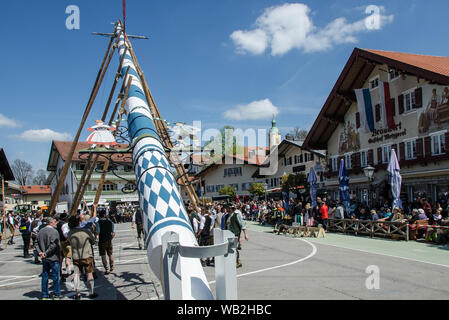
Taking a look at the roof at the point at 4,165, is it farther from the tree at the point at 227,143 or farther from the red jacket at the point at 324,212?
the tree at the point at 227,143

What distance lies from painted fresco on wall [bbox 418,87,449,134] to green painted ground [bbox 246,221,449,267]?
8.52 metres

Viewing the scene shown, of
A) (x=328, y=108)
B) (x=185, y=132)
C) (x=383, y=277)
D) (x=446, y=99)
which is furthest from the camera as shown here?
(x=328, y=108)

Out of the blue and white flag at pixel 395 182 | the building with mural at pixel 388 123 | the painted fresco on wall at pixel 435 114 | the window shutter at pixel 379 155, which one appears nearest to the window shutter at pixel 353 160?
the building with mural at pixel 388 123

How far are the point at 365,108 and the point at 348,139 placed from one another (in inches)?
176

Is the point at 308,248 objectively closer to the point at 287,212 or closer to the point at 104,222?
the point at 104,222

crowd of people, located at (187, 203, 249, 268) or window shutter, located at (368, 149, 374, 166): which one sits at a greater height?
window shutter, located at (368, 149, 374, 166)

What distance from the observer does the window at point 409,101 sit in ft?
78.7

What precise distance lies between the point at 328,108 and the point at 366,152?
515cm

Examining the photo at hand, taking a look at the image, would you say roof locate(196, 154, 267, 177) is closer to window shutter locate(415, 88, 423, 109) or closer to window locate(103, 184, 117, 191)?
window locate(103, 184, 117, 191)

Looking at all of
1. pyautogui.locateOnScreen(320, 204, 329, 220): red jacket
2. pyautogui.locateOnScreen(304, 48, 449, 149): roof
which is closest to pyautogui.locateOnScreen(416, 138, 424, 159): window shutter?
pyautogui.locateOnScreen(304, 48, 449, 149): roof

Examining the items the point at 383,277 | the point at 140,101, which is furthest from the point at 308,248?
the point at 140,101

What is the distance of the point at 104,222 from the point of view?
11.0m

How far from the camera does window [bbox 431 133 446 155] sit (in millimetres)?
21622

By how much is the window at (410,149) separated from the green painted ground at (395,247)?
8.34 metres
